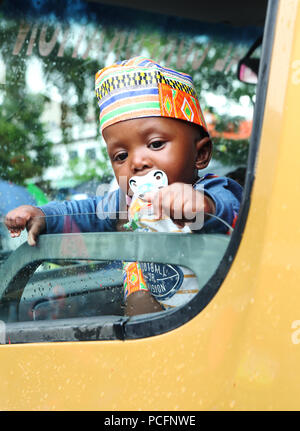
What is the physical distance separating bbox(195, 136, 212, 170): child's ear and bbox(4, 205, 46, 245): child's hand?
57 cm

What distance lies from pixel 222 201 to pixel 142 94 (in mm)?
554

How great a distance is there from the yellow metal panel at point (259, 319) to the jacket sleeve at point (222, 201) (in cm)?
12

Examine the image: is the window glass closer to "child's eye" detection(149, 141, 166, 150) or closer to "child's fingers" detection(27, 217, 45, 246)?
"child's fingers" detection(27, 217, 45, 246)

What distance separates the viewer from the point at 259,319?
923 mm

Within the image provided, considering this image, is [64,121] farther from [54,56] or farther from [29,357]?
[29,357]

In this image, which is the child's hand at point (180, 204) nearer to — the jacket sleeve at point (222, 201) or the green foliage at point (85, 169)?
the jacket sleeve at point (222, 201)

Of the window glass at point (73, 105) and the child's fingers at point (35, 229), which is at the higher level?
the window glass at point (73, 105)

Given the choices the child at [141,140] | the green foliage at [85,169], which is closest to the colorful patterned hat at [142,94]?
the child at [141,140]

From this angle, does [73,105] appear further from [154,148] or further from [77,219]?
[77,219]

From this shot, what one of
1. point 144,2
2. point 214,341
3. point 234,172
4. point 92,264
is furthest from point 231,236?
point 234,172

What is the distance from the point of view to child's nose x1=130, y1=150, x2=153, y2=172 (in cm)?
151

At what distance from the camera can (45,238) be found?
1.32 m

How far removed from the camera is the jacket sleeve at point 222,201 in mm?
1051

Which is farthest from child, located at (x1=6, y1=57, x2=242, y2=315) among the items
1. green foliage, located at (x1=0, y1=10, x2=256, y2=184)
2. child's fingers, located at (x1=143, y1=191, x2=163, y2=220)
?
green foliage, located at (x1=0, y1=10, x2=256, y2=184)
